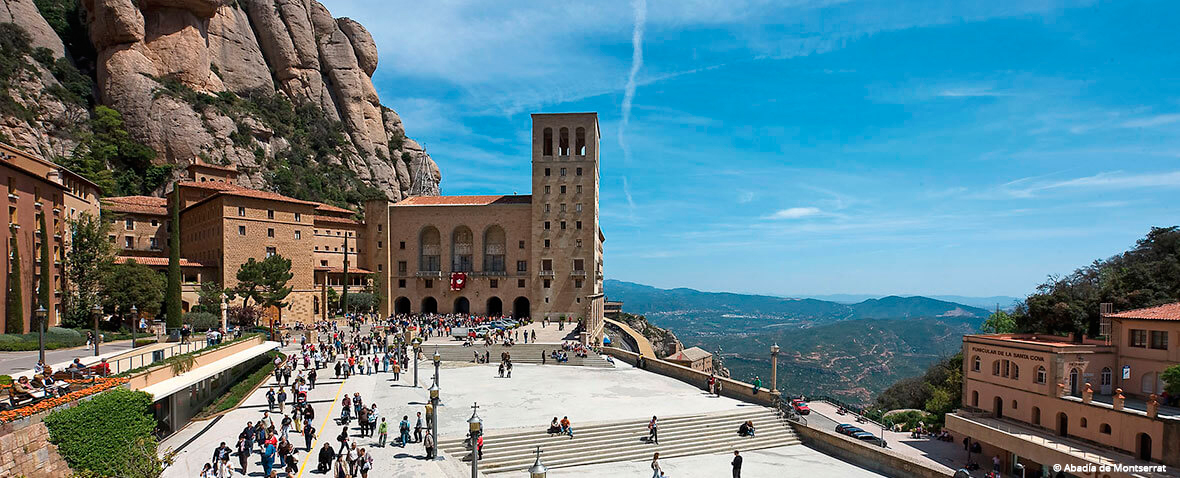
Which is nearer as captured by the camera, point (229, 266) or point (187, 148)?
point (229, 266)

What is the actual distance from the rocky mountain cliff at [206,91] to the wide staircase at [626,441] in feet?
176

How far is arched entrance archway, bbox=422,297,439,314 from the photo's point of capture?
58688 mm

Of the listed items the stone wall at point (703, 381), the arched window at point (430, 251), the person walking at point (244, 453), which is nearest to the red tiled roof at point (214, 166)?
the arched window at point (430, 251)

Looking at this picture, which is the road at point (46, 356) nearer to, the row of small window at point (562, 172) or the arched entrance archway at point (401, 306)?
the arched entrance archway at point (401, 306)

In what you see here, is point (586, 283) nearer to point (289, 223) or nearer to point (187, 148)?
point (289, 223)

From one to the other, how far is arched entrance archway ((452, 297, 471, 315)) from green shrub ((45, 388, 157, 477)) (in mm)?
43581

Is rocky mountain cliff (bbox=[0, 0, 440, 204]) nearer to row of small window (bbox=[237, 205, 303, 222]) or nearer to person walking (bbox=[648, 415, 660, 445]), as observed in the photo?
row of small window (bbox=[237, 205, 303, 222])

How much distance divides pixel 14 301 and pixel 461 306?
34.6 meters

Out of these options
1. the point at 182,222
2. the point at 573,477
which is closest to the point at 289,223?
the point at 182,222

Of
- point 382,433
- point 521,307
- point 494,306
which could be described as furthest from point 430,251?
point 382,433

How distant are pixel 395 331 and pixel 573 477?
26.6 meters

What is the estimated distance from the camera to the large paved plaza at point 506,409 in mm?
16906

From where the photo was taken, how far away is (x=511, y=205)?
57.6 metres

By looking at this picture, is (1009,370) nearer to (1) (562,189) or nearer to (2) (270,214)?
(1) (562,189)
